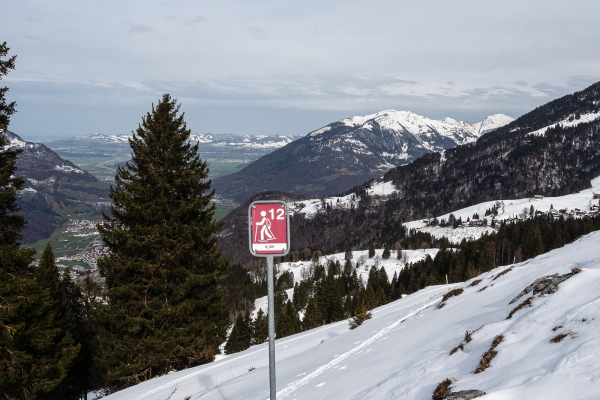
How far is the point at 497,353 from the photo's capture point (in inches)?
268

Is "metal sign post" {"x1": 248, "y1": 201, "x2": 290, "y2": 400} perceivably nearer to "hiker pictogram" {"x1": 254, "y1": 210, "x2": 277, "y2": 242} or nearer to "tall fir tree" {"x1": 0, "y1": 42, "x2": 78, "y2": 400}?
"hiker pictogram" {"x1": 254, "y1": 210, "x2": 277, "y2": 242}

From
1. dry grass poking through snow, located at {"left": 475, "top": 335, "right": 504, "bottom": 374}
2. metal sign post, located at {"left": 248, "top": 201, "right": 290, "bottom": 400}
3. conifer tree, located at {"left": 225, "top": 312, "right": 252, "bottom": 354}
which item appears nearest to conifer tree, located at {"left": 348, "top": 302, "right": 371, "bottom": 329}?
dry grass poking through snow, located at {"left": 475, "top": 335, "right": 504, "bottom": 374}

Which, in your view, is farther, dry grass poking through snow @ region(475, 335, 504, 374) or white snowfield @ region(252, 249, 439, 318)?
white snowfield @ region(252, 249, 439, 318)

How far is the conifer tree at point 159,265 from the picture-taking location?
16250 millimetres

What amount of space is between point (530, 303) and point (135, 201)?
15.8 metres

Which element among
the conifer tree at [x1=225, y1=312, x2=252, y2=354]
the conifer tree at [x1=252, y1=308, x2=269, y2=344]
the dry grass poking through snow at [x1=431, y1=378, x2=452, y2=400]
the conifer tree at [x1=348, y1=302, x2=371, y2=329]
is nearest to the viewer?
the dry grass poking through snow at [x1=431, y1=378, x2=452, y2=400]

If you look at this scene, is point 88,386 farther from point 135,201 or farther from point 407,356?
point 407,356

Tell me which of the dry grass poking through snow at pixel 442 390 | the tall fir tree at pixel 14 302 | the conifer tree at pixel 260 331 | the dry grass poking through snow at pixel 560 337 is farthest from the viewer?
the conifer tree at pixel 260 331

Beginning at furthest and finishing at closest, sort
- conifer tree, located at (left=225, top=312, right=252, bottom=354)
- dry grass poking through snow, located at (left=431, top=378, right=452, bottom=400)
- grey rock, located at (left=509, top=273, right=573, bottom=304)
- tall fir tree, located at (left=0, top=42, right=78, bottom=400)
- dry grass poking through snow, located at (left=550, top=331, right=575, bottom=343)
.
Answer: conifer tree, located at (left=225, top=312, right=252, bottom=354)
tall fir tree, located at (left=0, top=42, right=78, bottom=400)
grey rock, located at (left=509, top=273, right=573, bottom=304)
dry grass poking through snow, located at (left=550, top=331, right=575, bottom=343)
dry grass poking through snow, located at (left=431, top=378, right=452, bottom=400)

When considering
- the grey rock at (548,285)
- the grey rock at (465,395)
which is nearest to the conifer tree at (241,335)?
the grey rock at (548,285)

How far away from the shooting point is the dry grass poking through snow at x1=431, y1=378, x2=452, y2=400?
5.71 m

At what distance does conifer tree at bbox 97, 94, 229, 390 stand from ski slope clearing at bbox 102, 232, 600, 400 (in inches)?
133

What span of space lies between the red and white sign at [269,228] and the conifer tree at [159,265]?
1242 cm

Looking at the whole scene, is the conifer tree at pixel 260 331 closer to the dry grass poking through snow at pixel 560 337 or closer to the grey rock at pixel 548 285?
the grey rock at pixel 548 285
